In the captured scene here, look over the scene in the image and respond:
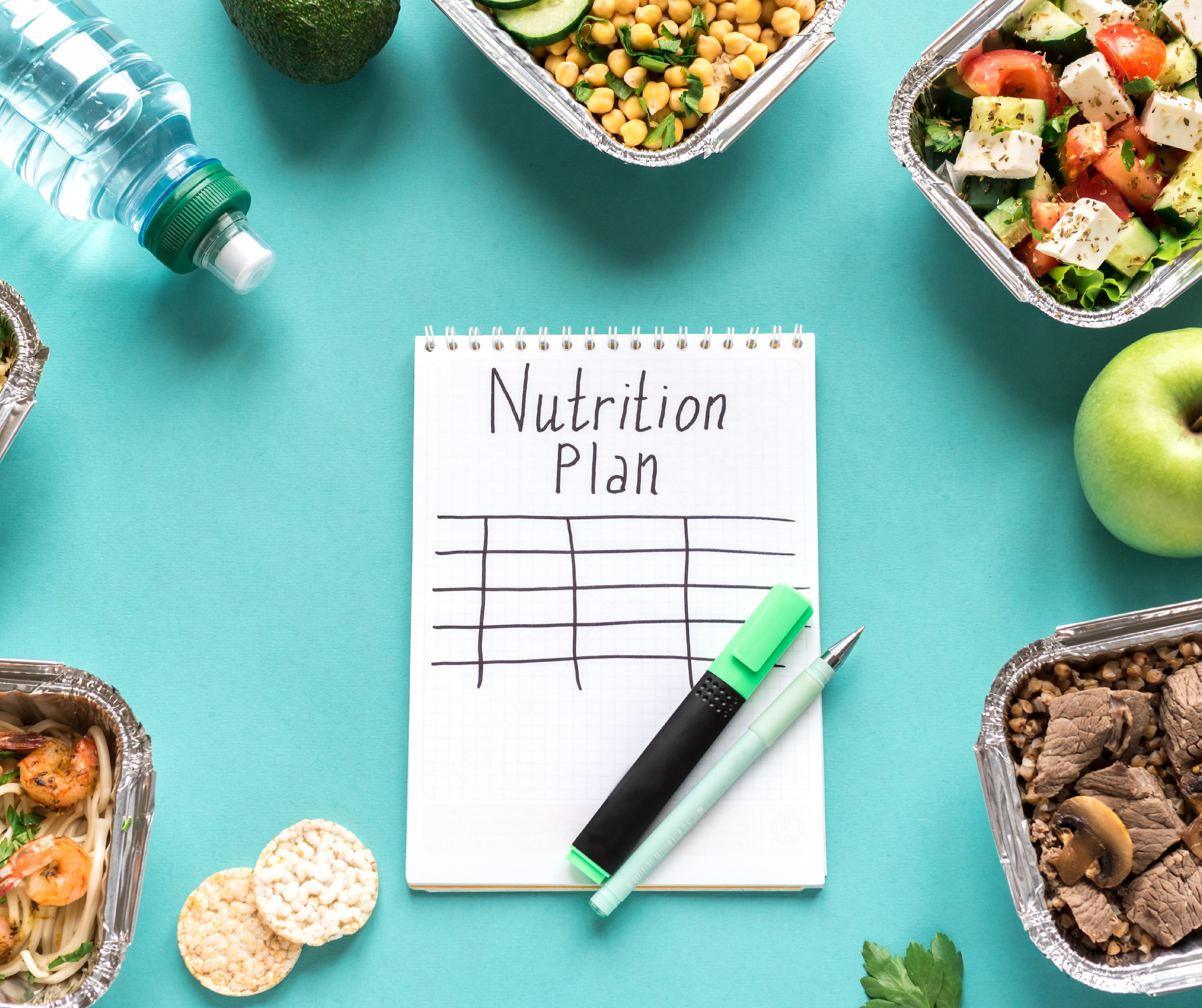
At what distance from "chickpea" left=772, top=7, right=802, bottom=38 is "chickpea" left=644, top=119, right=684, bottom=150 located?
141 mm

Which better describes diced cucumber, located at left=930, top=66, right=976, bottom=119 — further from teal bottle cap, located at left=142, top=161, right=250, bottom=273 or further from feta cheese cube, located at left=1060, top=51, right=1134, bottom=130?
teal bottle cap, located at left=142, top=161, right=250, bottom=273

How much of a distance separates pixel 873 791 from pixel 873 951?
0.53 ft

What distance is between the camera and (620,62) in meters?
0.96

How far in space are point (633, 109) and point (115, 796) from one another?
87cm

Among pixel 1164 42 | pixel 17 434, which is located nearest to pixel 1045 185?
pixel 1164 42

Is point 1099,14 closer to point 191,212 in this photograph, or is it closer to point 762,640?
point 762,640

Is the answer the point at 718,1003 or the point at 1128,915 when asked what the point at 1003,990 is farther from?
the point at 718,1003

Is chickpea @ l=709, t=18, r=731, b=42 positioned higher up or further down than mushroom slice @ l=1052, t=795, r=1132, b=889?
higher up

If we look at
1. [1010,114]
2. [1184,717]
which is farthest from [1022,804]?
[1010,114]

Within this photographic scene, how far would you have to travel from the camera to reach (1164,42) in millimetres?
983

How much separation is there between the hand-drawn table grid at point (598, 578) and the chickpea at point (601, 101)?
0.43 meters

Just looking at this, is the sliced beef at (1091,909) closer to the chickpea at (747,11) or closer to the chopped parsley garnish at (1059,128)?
the chopped parsley garnish at (1059,128)

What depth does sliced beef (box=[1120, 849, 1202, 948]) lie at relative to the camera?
0.87m

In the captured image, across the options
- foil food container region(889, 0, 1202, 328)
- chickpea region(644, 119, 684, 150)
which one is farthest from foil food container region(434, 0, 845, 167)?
foil food container region(889, 0, 1202, 328)
